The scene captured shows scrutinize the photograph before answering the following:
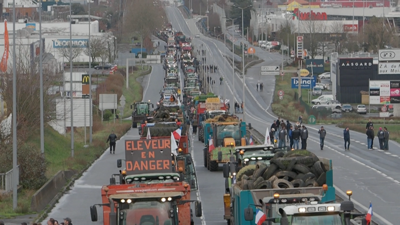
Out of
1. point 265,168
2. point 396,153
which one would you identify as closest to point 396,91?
point 396,153

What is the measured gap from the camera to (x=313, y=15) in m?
168

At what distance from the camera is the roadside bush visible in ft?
97.3

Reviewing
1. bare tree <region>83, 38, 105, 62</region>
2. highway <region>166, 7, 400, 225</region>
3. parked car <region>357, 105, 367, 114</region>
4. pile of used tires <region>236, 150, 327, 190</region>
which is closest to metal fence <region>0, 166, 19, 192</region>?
highway <region>166, 7, 400, 225</region>

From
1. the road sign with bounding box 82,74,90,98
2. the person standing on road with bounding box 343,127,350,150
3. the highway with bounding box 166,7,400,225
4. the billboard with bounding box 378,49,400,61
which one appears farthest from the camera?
the billboard with bounding box 378,49,400,61

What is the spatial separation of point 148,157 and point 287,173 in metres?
6.36

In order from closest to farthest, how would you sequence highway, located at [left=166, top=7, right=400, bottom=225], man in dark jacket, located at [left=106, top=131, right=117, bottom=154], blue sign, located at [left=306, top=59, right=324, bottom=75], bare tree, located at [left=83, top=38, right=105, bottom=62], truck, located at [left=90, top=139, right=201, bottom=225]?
truck, located at [left=90, top=139, right=201, bottom=225], highway, located at [left=166, top=7, right=400, bottom=225], man in dark jacket, located at [left=106, top=131, right=117, bottom=154], bare tree, located at [left=83, top=38, right=105, bottom=62], blue sign, located at [left=306, top=59, right=324, bottom=75]

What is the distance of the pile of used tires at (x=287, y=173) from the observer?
56.9 ft

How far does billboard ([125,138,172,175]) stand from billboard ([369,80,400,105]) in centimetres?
4617

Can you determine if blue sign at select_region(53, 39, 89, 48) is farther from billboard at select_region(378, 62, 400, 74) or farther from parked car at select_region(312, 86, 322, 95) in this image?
billboard at select_region(378, 62, 400, 74)

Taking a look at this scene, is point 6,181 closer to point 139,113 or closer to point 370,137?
point 370,137

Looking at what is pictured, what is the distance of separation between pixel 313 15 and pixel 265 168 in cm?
15211

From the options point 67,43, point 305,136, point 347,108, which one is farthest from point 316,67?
point 305,136

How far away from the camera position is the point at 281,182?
56.1 ft

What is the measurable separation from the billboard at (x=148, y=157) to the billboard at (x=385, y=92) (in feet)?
151
